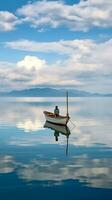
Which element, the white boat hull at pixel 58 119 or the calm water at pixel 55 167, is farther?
the white boat hull at pixel 58 119

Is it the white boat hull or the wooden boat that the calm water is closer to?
the wooden boat

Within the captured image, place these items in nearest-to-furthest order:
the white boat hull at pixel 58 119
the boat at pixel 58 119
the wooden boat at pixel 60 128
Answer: the wooden boat at pixel 60 128 < the boat at pixel 58 119 < the white boat hull at pixel 58 119

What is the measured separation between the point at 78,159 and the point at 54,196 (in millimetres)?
12253

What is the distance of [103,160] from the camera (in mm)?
35531

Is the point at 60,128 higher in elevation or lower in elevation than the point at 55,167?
higher

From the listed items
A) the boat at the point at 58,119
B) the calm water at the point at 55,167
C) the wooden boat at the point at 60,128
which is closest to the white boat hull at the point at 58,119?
the boat at the point at 58,119

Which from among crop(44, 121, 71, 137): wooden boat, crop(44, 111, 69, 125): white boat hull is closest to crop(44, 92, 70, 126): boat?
crop(44, 111, 69, 125): white boat hull

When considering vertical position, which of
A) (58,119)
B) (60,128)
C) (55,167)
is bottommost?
(55,167)

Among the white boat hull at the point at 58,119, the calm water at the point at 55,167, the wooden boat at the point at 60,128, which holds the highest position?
the white boat hull at the point at 58,119

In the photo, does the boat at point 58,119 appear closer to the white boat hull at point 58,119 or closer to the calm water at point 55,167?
the white boat hull at point 58,119

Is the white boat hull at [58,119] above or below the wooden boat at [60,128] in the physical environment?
above

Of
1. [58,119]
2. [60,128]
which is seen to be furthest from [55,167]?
[58,119]

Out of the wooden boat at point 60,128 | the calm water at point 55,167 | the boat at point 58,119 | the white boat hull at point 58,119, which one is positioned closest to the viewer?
the calm water at point 55,167

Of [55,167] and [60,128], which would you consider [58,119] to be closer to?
[60,128]
